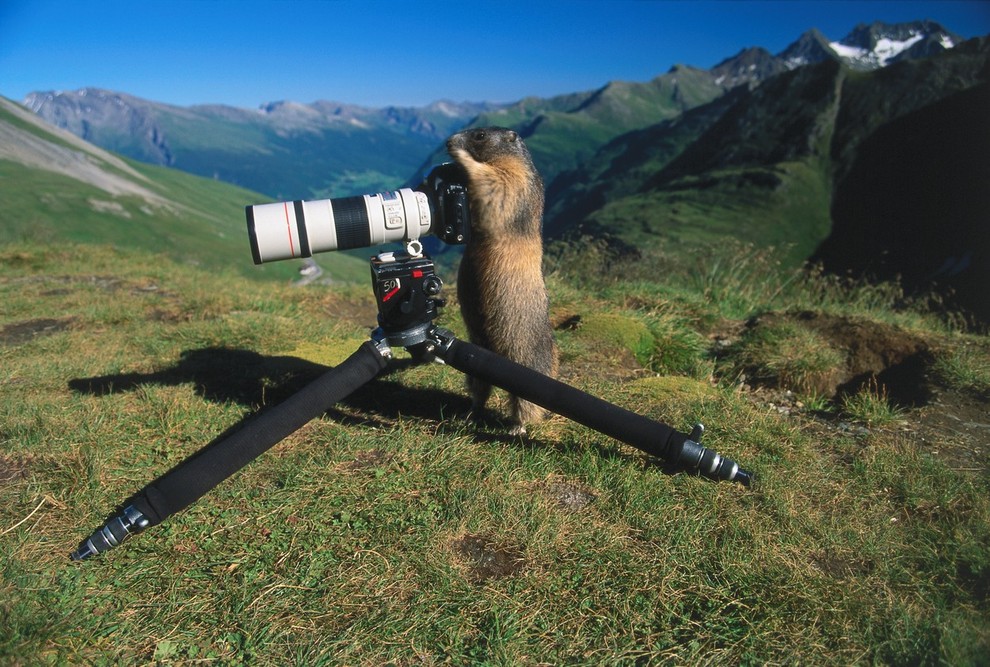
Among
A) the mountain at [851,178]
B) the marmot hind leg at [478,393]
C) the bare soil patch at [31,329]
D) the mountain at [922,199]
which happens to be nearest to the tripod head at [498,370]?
the marmot hind leg at [478,393]

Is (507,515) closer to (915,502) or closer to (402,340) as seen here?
(402,340)

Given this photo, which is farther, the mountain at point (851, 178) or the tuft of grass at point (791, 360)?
the mountain at point (851, 178)

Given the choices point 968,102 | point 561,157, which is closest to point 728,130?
point 968,102

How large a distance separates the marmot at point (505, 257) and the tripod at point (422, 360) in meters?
0.49

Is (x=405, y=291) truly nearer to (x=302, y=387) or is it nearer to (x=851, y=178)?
(x=302, y=387)

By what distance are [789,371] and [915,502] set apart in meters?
1.96

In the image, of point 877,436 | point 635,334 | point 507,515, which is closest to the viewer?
point 507,515

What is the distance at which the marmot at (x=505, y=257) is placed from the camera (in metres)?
3.47

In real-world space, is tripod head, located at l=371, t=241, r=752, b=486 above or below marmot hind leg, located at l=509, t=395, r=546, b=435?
above

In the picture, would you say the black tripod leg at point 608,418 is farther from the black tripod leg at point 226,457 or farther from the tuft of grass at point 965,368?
the tuft of grass at point 965,368

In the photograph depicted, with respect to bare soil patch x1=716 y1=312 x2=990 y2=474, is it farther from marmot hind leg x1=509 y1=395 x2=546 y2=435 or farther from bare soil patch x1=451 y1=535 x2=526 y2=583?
bare soil patch x1=451 y1=535 x2=526 y2=583

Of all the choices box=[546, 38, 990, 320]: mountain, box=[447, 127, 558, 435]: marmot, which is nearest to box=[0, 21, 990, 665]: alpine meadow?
box=[447, 127, 558, 435]: marmot

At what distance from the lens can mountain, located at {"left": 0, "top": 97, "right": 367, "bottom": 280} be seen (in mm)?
56906

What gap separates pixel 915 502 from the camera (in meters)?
3.03
